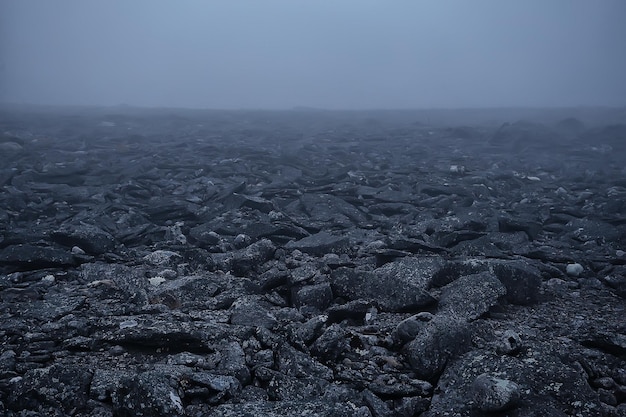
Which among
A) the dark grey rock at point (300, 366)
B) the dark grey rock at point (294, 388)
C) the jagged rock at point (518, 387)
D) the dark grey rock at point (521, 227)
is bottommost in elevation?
the dark grey rock at point (294, 388)

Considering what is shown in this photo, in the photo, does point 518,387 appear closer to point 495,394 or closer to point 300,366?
point 495,394

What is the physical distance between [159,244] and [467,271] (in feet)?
9.77

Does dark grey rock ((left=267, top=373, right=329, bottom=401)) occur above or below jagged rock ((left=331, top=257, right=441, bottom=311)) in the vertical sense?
below

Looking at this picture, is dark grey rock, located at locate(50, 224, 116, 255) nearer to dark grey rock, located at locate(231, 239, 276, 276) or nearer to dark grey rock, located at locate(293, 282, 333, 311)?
dark grey rock, located at locate(231, 239, 276, 276)

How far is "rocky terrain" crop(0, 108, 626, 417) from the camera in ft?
6.42

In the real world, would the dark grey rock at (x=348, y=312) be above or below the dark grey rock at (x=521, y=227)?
below

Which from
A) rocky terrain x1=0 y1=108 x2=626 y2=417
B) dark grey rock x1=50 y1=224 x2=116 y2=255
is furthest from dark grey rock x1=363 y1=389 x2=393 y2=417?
dark grey rock x1=50 y1=224 x2=116 y2=255

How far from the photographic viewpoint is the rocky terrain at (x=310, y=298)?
196cm

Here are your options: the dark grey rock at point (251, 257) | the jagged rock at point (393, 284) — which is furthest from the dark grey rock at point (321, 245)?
the jagged rock at point (393, 284)

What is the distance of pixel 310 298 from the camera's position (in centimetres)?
295

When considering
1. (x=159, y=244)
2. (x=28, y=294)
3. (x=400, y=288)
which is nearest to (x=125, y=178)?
(x=159, y=244)

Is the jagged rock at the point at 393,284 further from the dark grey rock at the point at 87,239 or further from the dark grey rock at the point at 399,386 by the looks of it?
the dark grey rock at the point at 87,239

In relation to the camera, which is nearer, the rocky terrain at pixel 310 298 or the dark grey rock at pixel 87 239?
the rocky terrain at pixel 310 298

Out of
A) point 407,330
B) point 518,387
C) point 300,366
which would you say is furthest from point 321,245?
point 518,387
